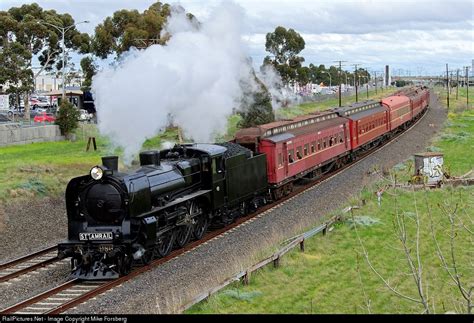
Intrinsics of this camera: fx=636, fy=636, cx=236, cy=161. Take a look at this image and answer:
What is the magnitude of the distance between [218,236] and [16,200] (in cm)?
858

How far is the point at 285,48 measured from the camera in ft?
230

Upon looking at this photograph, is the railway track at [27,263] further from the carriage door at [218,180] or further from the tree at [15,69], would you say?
the tree at [15,69]

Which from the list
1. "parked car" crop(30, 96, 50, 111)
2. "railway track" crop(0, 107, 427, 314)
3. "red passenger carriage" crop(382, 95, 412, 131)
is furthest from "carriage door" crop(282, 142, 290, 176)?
"parked car" crop(30, 96, 50, 111)

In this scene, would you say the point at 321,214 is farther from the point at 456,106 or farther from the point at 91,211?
the point at 456,106

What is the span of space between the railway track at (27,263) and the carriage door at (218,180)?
497 cm

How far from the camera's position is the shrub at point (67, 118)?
4069cm

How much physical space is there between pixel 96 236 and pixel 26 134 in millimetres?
26684

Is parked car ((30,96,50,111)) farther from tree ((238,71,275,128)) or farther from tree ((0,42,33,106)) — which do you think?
tree ((238,71,275,128))

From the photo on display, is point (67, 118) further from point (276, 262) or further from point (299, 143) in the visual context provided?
point (276, 262)

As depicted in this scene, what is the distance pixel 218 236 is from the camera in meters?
19.5

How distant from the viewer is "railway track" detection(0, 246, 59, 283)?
1616 cm

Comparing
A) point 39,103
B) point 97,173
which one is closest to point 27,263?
point 97,173

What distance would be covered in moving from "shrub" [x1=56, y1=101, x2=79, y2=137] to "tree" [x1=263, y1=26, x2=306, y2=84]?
1207 inches
